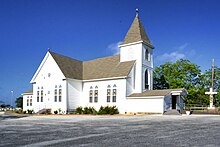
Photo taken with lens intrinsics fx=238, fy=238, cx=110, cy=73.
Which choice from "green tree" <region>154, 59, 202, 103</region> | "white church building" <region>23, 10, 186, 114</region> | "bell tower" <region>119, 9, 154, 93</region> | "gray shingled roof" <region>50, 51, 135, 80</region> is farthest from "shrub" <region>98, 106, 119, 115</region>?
"green tree" <region>154, 59, 202, 103</region>

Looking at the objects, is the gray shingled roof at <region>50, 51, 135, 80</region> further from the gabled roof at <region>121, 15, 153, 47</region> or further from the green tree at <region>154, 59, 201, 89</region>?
the green tree at <region>154, 59, 201, 89</region>

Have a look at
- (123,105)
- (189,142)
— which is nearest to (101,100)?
(123,105)

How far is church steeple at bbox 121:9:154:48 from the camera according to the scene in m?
36.8

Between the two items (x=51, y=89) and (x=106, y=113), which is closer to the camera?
(x=106, y=113)

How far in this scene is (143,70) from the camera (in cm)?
3603

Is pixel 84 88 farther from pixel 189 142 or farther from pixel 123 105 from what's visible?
pixel 189 142

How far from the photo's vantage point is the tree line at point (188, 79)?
45031mm

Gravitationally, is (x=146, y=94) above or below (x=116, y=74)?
below

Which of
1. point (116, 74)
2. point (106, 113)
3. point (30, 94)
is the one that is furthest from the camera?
point (30, 94)

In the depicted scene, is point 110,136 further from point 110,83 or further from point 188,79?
point 188,79

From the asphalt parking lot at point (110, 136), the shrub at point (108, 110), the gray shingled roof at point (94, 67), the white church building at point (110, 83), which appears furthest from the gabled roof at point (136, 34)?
the asphalt parking lot at point (110, 136)

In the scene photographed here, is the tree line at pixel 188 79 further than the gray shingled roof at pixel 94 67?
Yes

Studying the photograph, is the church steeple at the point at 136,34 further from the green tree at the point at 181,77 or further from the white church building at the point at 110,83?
the green tree at the point at 181,77

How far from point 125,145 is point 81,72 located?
34023 millimetres
